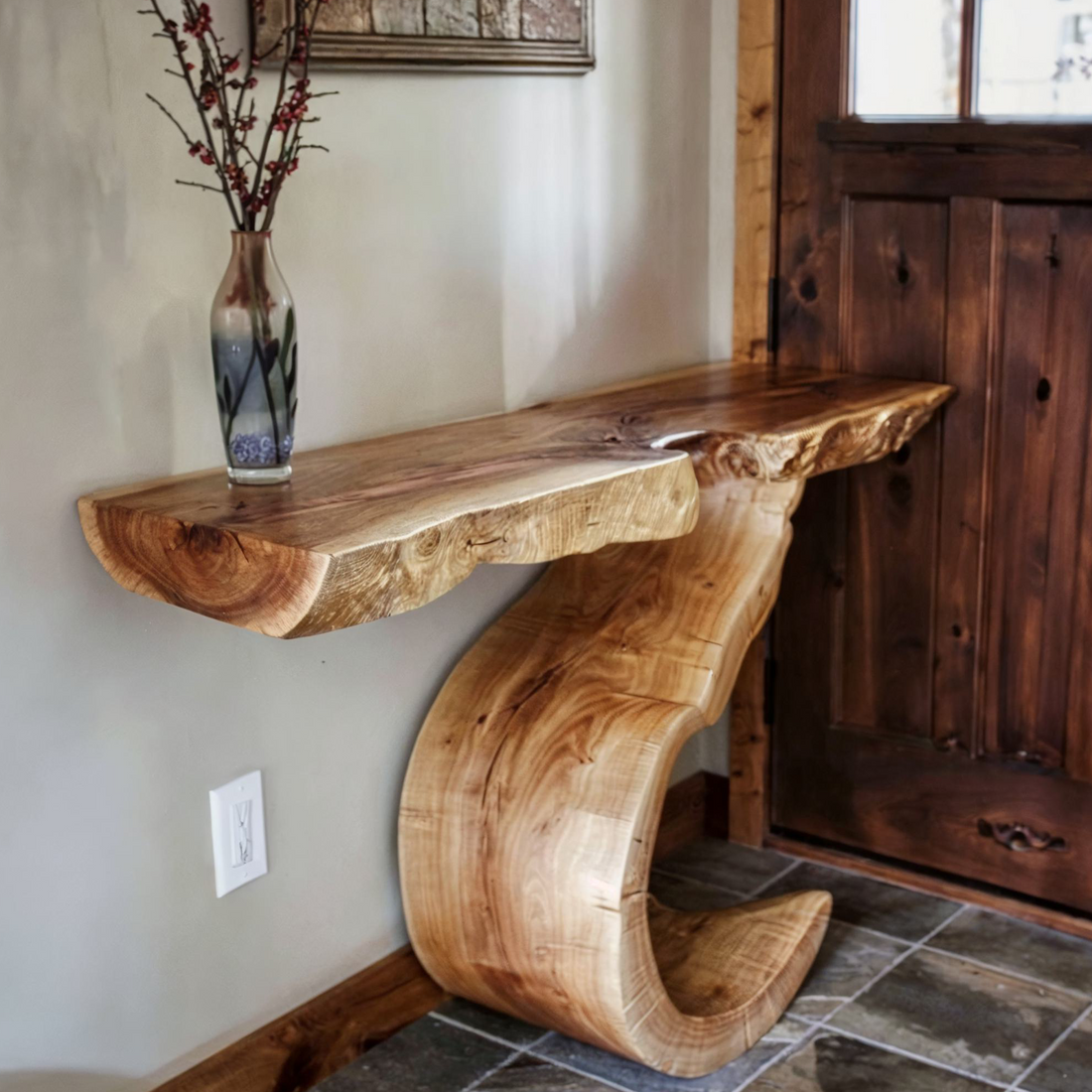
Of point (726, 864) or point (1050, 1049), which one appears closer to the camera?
point (1050, 1049)

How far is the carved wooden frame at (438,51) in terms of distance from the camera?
1619 millimetres

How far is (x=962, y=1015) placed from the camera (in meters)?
1.98

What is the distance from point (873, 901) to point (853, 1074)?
0.46 metres

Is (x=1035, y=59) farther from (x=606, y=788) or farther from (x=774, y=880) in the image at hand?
(x=774, y=880)

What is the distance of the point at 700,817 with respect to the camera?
A: 253 centimetres

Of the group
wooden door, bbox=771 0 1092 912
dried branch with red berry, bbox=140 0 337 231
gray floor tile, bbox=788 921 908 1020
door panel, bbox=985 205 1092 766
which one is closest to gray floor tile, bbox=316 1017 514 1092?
gray floor tile, bbox=788 921 908 1020

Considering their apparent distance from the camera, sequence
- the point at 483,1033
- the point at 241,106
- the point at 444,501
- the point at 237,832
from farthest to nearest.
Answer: the point at 483,1033 → the point at 237,832 → the point at 241,106 → the point at 444,501

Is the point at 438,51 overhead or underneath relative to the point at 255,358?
overhead

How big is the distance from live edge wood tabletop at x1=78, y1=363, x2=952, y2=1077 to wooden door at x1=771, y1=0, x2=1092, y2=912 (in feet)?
0.46

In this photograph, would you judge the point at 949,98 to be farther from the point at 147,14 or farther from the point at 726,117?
the point at 147,14

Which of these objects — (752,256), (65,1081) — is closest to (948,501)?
(752,256)

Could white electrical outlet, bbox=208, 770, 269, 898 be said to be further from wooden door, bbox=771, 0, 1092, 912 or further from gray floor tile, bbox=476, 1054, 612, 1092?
wooden door, bbox=771, 0, 1092, 912

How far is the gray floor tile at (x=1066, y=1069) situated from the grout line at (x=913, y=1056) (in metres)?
0.02

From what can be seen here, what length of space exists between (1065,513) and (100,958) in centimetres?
136
